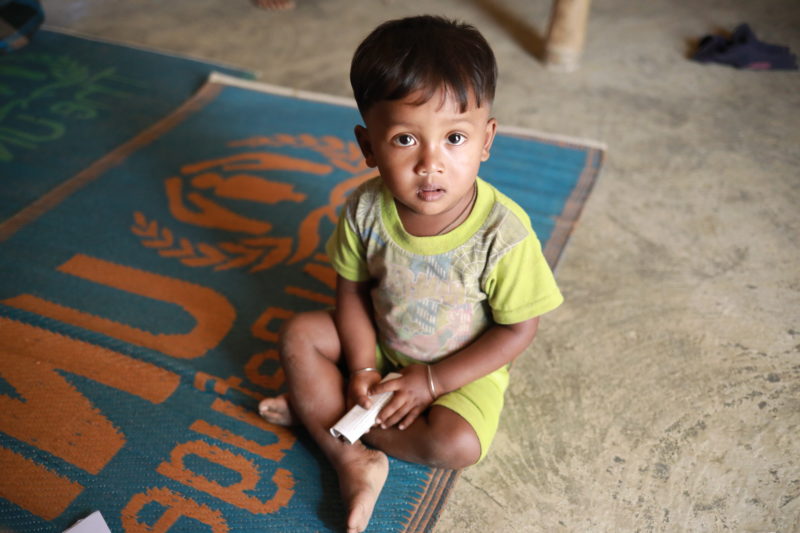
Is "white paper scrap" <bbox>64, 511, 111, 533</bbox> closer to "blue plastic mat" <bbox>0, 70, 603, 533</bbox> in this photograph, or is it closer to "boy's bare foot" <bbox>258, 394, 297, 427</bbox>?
"blue plastic mat" <bbox>0, 70, 603, 533</bbox>

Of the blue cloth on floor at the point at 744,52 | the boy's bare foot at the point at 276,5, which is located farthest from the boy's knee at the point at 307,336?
the boy's bare foot at the point at 276,5

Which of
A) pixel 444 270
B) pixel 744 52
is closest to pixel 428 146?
pixel 444 270

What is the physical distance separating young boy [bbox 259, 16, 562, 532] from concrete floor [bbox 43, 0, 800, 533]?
0.47 ft

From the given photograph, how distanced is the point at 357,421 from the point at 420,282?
0.22m

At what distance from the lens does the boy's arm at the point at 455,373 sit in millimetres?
950

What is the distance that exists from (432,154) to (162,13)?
238 centimetres

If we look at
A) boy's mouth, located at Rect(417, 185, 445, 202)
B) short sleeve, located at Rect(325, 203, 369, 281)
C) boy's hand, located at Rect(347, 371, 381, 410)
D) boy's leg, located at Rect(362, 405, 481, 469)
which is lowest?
boy's leg, located at Rect(362, 405, 481, 469)

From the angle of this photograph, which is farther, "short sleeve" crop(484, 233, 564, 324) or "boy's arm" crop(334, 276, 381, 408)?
"boy's arm" crop(334, 276, 381, 408)

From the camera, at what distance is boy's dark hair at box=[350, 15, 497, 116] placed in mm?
766

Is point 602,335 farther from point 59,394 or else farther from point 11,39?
point 11,39

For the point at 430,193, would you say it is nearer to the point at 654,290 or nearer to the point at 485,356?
the point at 485,356

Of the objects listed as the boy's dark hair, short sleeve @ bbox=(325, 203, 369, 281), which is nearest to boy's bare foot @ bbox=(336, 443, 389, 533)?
short sleeve @ bbox=(325, 203, 369, 281)

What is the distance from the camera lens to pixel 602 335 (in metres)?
1.23

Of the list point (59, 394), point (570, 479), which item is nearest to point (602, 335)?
point (570, 479)
